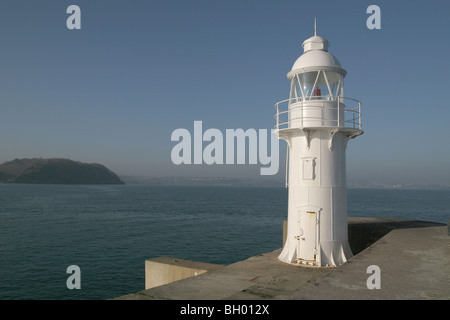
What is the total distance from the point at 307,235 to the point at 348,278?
518 cm

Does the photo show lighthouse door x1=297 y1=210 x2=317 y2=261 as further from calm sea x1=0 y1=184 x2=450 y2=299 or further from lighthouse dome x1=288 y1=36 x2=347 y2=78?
calm sea x1=0 y1=184 x2=450 y2=299

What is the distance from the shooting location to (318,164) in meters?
13.3

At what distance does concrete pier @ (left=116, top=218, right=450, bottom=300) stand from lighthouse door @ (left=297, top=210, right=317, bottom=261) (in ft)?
1.90

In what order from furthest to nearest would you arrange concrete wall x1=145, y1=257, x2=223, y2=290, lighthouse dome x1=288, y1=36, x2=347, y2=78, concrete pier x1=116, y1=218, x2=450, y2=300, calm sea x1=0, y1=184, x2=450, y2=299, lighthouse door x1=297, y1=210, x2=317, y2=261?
calm sea x1=0, y1=184, x2=450, y2=299, concrete wall x1=145, y1=257, x2=223, y2=290, lighthouse dome x1=288, y1=36, x2=347, y2=78, lighthouse door x1=297, y1=210, x2=317, y2=261, concrete pier x1=116, y1=218, x2=450, y2=300

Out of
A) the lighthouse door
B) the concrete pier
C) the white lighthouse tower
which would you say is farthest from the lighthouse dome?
the concrete pier

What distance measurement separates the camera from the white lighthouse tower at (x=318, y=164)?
43.2ft

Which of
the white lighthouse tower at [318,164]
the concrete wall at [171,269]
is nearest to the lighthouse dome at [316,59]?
the white lighthouse tower at [318,164]

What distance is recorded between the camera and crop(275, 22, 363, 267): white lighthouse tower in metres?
13.2

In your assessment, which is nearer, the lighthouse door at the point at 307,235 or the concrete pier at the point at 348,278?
the concrete pier at the point at 348,278

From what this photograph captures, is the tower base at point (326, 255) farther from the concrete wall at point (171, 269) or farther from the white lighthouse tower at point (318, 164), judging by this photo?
the concrete wall at point (171, 269)

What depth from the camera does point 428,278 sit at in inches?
318

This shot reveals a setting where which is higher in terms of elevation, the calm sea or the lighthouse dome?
the lighthouse dome
